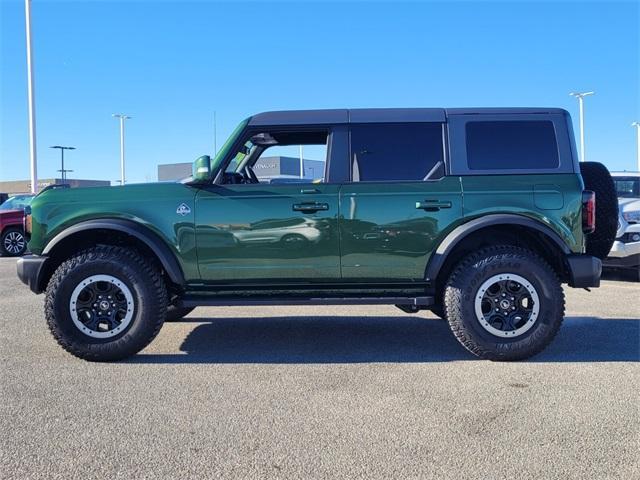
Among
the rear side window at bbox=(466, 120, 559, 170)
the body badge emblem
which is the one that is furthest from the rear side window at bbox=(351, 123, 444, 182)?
the body badge emblem

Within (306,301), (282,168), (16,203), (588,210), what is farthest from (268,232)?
(16,203)

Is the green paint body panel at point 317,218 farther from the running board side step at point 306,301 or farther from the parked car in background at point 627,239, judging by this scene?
the parked car in background at point 627,239

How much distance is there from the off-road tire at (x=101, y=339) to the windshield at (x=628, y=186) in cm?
863

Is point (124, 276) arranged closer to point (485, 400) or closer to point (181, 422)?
point (181, 422)

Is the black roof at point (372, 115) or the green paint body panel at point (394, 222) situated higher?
the black roof at point (372, 115)

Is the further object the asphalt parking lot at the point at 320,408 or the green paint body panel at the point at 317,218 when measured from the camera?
the green paint body panel at the point at 317,218

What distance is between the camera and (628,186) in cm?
1007

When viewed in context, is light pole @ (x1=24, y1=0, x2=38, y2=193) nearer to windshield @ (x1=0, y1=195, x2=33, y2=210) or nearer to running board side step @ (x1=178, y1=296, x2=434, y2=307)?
windshield @ (x1=0, y1=195, x2=33, y2=210)

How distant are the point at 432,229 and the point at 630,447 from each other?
7.01 feet

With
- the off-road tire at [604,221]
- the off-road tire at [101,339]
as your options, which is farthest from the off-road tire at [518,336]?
the off-road tire at [101,339]

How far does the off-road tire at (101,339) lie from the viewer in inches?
180

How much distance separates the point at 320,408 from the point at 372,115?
8.28 feet

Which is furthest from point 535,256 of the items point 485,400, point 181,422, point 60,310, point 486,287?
point 60,310

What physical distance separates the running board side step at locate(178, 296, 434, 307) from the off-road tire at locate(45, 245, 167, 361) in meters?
0.33
